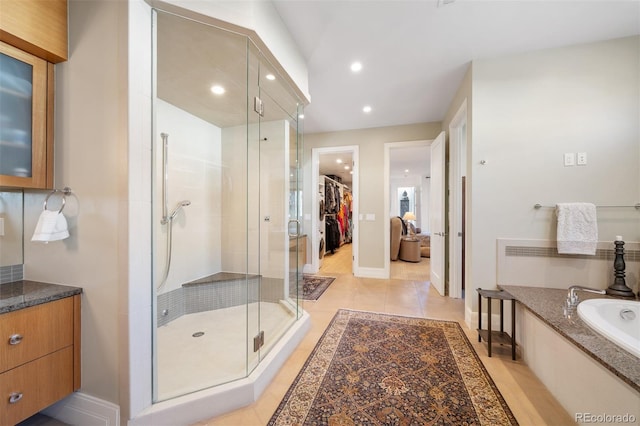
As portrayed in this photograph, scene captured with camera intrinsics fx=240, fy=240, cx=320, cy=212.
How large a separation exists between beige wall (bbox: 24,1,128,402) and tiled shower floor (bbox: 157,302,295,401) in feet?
1.16

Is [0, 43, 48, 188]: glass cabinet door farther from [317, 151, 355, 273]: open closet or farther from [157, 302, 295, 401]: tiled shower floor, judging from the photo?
[317, 151, 355, 273]: open closet

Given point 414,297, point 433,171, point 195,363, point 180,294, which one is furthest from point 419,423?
point 433,171

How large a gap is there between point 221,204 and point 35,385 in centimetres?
201

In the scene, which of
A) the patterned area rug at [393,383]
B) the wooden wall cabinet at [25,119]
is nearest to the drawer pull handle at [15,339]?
the wooden wall cabinet at [25,119]

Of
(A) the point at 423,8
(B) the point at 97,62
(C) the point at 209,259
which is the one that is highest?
(A) the point at 423,8

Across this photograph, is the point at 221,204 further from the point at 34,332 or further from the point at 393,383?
the point at 393,383

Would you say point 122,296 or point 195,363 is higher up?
point 122,296

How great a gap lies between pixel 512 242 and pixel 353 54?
2.33 metres

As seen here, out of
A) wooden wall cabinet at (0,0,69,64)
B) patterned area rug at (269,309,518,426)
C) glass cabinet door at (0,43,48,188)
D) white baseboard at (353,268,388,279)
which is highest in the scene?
wooden wall cabinet at (0,0,69,64)

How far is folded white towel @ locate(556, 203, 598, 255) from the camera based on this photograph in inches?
79.2

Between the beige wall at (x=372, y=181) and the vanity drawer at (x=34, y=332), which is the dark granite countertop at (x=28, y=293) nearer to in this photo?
the vanity drawer at (x=34, y=332)

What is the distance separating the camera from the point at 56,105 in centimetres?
131

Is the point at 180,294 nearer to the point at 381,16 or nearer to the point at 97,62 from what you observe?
the point at 97,62

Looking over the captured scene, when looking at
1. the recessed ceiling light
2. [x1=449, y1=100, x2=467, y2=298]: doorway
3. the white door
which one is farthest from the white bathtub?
the recessed ceiling light
